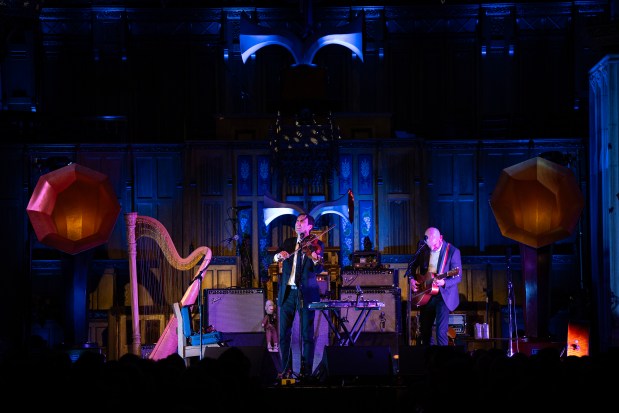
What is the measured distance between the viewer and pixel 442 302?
13.8m

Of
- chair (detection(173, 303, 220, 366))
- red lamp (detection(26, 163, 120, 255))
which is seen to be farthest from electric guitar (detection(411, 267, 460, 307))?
red lamp (detection(26, 163, 120, 255))

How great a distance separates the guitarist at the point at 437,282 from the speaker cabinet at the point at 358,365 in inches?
78.4

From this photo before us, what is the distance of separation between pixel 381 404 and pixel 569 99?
1304 cm

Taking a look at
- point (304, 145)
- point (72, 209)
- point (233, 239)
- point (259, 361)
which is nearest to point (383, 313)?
point (233, 239)

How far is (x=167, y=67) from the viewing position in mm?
22078

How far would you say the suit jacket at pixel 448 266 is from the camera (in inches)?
543

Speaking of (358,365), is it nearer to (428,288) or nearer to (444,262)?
(428,288)

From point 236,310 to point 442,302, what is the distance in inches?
154

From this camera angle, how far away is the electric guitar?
13.8 metres

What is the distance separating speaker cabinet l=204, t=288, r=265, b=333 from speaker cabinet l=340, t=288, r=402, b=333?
4.51ft

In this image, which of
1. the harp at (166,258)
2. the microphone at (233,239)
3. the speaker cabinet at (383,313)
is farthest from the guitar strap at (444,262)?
the microphone at (233,239)

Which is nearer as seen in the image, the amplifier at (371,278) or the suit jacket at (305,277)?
the suit jacket at (305,277)

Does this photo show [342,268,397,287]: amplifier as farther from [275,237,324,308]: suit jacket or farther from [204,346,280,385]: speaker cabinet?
[204,346,280,385]: speaker cabinet

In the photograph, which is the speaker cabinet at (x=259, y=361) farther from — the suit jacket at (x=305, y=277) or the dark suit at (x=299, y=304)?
the suit jacket at (x=305, y=277)
